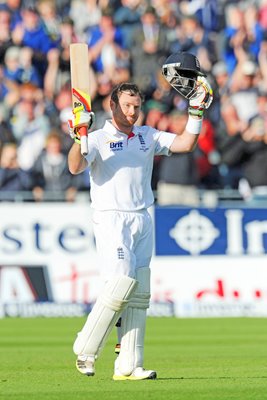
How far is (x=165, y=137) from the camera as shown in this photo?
880 cm

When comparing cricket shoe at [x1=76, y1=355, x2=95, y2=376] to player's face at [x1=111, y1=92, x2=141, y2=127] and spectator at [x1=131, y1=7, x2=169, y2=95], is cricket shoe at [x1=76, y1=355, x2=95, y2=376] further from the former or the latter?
spectator at [x1=131, y1=7, x2=169, y2=95]

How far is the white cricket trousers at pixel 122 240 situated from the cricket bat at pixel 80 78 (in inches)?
23.4

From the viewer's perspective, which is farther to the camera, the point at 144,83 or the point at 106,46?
the point at 106,46

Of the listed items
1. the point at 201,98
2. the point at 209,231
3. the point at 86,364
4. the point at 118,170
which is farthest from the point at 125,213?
the point at 209,231

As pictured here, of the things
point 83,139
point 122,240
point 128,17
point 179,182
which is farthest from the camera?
point 128,17

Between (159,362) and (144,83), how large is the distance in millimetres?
10012

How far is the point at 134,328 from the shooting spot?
8609 mm

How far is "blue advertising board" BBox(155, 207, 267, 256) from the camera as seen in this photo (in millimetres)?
17359

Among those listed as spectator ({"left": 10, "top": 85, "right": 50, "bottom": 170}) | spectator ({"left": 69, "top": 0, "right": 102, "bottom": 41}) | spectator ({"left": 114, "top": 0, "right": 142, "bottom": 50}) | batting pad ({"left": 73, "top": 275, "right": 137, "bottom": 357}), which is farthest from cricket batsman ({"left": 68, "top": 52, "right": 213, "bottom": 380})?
spectator ({"left": 69, "top": 0, "right": 102, "bottom": 41})

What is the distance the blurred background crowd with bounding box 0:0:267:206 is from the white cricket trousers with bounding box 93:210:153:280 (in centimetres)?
898

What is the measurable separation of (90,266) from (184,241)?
1.45 m

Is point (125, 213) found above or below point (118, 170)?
below

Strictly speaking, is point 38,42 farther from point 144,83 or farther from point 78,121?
point 78,121

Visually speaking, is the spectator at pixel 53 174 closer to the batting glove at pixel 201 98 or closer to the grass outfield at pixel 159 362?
the grass outfield at pixel 159 362
